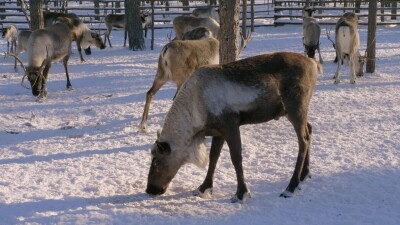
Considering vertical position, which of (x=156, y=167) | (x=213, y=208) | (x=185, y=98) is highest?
(x=185, y=98)

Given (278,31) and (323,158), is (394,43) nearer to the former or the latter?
(278,31)

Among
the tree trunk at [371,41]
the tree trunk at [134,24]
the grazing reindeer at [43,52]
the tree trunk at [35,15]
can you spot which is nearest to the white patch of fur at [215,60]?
the grazing reindeer at [43,52]

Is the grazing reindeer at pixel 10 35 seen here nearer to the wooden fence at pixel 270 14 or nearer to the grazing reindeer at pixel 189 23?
the wooden fence at pixel 270 14

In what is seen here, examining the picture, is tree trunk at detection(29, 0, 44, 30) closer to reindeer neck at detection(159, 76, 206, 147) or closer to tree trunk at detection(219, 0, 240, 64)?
tree trunk at detection(219, 0, 240, 64)

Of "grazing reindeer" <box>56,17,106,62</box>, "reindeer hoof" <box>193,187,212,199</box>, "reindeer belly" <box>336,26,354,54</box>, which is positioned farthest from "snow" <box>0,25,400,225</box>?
"grazing reindeer" <box>56,17,106,62</box>

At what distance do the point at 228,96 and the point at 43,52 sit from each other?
244 inches

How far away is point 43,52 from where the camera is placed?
32.6ft

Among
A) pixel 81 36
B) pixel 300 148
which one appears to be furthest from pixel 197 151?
pixel 81 36

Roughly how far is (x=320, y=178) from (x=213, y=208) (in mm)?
1262

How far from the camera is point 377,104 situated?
8430 mm

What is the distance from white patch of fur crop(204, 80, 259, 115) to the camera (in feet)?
15.2

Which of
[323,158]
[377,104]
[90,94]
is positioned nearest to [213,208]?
[323,158]

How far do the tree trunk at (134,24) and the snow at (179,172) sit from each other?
242 inches

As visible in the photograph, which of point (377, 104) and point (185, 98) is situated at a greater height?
point (185, 98)
